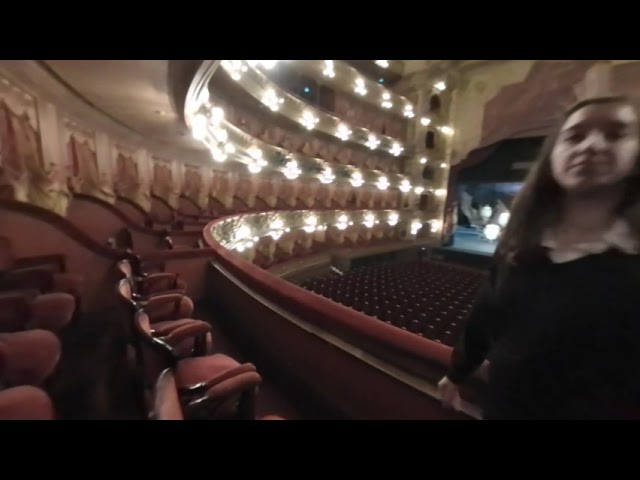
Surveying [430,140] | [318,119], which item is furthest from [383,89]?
[318,119]

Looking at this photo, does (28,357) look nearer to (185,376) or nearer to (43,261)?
(185,376)

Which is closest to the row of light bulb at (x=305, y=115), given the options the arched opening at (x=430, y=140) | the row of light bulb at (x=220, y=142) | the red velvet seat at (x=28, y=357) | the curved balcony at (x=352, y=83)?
the row of light bulb at (x=220, y=142)

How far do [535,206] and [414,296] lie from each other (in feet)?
15.3

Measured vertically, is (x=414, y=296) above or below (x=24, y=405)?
below

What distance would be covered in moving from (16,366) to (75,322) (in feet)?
2.88

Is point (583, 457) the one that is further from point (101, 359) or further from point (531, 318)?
point (101, 359)

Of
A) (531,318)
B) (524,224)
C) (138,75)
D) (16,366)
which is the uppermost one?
(138,75)

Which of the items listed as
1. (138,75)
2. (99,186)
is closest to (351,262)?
(99,186)

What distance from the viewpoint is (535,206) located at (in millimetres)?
527

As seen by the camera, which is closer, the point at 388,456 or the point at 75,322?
the point at 388,456

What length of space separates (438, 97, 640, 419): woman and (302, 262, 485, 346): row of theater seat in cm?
222

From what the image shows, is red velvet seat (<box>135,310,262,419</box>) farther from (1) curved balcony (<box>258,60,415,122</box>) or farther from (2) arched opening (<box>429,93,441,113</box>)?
(2) arched opening (<box>429,93,441,113</box>)

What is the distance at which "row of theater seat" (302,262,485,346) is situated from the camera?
3598 mm
